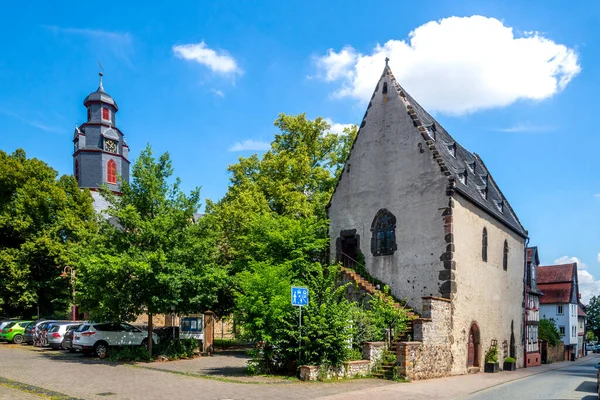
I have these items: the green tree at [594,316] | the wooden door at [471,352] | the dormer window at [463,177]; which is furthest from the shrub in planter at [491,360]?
the green tree at [594,316]

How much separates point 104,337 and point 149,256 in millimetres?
5656

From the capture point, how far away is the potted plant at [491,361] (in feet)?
82.5

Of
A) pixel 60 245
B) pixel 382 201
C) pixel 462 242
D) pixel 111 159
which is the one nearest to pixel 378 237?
pixel 382 201

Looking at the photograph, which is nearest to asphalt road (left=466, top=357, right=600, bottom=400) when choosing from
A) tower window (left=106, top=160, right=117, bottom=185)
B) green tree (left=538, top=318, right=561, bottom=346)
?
green tree (left=538, top=318, right=561, bottom=346)

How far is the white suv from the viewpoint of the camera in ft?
75.3

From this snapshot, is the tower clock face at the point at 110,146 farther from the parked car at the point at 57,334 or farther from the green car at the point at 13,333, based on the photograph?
the parked car at the point at 57,334

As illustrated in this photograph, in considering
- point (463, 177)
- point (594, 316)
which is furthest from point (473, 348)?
point (594, 316)

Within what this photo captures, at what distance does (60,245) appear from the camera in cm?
3625

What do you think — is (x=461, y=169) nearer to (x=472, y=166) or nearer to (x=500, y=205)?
(x=472, y=166)

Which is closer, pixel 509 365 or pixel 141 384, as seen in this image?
pixel 141 384

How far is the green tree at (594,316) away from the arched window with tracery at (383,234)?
9410 cm

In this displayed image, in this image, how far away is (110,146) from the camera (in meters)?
64.0

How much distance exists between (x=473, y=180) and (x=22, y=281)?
30182 mm

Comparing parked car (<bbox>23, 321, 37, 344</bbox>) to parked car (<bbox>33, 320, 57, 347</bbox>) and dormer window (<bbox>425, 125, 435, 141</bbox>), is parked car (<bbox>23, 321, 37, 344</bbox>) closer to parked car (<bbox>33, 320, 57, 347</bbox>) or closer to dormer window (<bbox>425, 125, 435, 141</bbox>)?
parked car (<bbox>33, 320, 57, 347</bbox>)
